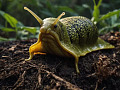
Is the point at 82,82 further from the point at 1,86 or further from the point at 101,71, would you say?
the point at 1,86

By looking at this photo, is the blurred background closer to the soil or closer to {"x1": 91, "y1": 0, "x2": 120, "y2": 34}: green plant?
{"x1": 91, "y1": 0, "x2": 120, "y2": 34}: green plant

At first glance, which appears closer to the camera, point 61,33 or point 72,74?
point 72,74

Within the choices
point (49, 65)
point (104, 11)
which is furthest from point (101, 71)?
point (104, 11)

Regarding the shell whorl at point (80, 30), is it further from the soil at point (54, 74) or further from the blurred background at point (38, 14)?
the blurred background at point (38, 14)

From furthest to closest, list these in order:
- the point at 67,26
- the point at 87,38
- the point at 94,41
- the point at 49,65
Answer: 1. the point at 94,41
2. the point at 87,38
3. the point at 67,26
4. the point at 49,65

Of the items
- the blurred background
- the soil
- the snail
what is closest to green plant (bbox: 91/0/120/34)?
the blurred background
